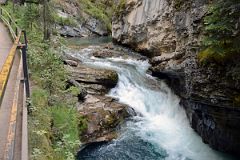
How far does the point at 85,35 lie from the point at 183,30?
31.9 meters

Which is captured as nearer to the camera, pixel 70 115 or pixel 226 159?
pixel 70 115

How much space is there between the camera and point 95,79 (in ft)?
63.7

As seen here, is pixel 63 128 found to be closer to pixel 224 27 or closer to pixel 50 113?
pixel 50 113

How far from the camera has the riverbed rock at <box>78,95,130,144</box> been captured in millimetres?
15023

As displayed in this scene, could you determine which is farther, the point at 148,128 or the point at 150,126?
the point at 150,126

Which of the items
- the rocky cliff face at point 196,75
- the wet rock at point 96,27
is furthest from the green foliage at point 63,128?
the wet rock at point 96,27

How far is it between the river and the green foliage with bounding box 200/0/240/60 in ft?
15.9

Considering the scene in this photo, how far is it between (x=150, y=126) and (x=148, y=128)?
0.30m

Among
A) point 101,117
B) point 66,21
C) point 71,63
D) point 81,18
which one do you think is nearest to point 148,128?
point 101,117

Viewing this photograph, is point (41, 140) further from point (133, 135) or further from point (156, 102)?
point (156, 102)

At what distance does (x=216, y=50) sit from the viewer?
11266 mm

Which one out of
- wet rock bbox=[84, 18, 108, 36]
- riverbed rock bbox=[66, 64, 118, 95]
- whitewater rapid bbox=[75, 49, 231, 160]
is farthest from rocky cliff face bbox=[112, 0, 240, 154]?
wet rock bbox=[84, 18, 108, 36]

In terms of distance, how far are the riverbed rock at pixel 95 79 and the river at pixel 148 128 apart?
0.45m

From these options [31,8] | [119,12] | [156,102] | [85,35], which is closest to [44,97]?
[156,102]
